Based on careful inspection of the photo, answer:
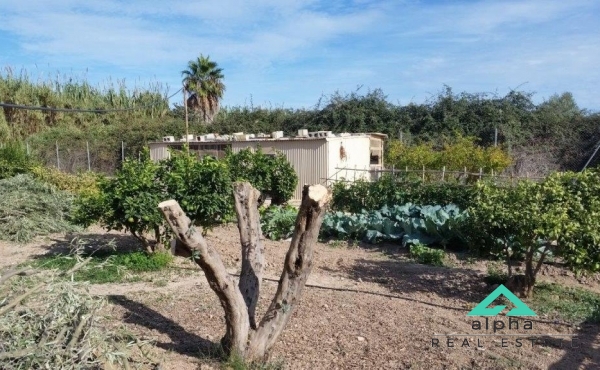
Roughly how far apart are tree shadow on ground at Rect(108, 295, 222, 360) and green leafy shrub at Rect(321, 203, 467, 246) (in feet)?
15.8

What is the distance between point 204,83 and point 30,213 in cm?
1781

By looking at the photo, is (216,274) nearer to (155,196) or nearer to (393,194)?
(155,196)

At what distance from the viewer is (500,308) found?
18.9ft

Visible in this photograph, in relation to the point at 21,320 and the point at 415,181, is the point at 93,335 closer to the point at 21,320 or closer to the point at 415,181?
the point at 21,320

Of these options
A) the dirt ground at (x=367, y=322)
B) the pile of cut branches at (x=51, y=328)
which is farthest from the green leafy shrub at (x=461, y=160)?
the pile of cut branches at (x=51, y=328)

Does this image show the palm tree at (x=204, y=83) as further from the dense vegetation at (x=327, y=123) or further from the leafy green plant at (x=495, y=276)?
the leafy green plant at (x=495, y=276)

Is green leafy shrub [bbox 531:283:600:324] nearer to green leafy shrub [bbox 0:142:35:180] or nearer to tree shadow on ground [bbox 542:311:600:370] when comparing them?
tree shadow on ground [bbox 542:311:600:370]

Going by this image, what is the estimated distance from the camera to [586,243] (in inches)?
232

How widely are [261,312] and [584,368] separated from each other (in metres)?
3.12

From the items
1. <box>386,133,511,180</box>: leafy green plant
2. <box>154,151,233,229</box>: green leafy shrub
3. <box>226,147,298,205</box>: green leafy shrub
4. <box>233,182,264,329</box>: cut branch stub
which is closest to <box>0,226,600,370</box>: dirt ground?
<box>233,182,264,329</box>: cut branch stub

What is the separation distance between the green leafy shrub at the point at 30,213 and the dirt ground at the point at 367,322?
4.22 meters

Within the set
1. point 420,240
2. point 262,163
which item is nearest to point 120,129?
point 262,163

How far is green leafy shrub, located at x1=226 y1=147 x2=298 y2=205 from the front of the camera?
13375 millimetres

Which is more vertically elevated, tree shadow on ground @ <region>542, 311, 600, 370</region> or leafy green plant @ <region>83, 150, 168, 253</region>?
leafy green plant @ <region>83, 150, 168, 253</region>
